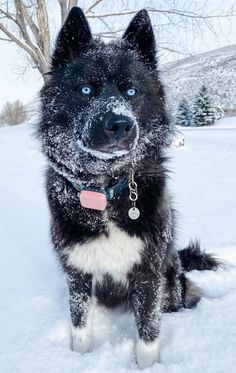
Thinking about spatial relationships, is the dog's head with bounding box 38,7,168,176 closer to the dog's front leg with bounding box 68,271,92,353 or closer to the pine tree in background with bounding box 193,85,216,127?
the dog's front leg with bounding box 68,271,92,353

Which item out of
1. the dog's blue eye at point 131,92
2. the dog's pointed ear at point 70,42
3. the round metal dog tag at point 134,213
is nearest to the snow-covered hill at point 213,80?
the dog's pointed ear at point 70,42

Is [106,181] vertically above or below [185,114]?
above

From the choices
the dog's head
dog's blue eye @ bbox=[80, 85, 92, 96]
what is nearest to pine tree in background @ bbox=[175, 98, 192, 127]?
the dog's head

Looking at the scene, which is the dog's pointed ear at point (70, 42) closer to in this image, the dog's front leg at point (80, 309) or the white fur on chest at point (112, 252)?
the white fur on chest at point (112, 252)

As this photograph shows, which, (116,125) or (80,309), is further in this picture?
(80,309)

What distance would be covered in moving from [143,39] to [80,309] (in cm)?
153

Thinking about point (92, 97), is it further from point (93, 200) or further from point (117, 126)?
point (93, 200)

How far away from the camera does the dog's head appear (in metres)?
1.69

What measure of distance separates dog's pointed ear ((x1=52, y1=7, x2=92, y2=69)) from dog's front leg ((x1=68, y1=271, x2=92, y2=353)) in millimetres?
1153

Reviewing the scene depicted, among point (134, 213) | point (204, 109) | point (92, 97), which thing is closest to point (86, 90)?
point (92, 97)

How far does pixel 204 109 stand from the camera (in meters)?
26.6

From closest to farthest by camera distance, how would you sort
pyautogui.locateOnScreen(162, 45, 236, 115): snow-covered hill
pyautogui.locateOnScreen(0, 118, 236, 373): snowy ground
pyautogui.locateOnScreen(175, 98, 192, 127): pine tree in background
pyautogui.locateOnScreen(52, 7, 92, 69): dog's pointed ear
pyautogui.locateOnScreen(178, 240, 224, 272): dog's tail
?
pyautogui.locateOnScreen(0, 118, 236, 373): snowy ground, pyautogui.locateOnScreen(52, 7, 92, 69): dog's pointed ear, pyautogui.locateOnScreen(178, 240, 224, 272): dog's tail, pyautogui.locateOnScreen(175, 98, 192, 127): pine tree in background, pyautogui.locateOnScreen(162, 45, 236, 115): snow-covered hill

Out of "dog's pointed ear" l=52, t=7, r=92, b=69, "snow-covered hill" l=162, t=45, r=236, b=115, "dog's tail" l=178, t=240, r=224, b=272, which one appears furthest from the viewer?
"snow-covered hill" l=162, t=45, r=236, b=115

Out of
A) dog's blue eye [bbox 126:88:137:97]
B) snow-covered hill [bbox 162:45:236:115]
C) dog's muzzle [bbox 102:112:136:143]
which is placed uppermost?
dog's blue eye [bbox 126:88:137:97]
